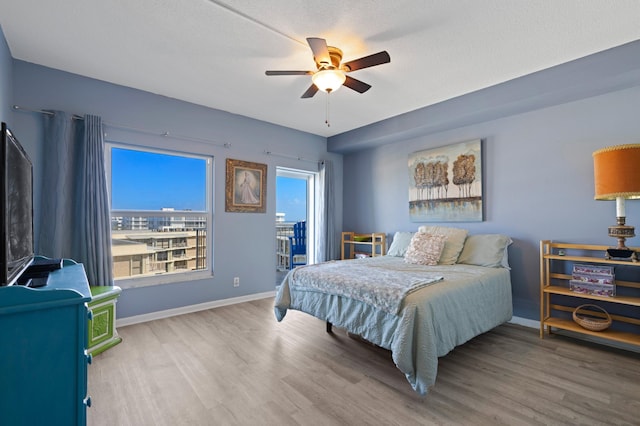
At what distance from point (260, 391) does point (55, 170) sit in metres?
Answer: 2.71

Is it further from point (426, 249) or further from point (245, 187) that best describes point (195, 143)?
point (426, 249)

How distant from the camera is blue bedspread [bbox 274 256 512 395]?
1.86 m

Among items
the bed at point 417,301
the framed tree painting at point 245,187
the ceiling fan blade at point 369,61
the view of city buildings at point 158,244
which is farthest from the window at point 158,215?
the ceiling fan blade at point 369,61

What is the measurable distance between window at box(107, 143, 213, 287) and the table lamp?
4.00 m

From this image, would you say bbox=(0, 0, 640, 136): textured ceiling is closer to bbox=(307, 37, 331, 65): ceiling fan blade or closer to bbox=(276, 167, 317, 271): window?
bbox=(307, 37, 331, 65): ceiling fan blade

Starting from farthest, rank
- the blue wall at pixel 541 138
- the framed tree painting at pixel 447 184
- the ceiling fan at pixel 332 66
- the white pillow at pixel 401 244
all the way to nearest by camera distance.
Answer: the white pillow at pixel 401 244, the framed tree painting at pixel 447 184, the blue wall at pixel 541 138, the ceiling fan at pixel 332 66

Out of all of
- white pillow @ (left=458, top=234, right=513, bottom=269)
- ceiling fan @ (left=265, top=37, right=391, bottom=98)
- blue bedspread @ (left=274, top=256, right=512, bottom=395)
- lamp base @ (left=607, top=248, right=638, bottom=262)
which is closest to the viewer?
blue bedspread @ (left=274, top=256, right=512, bottom=395)

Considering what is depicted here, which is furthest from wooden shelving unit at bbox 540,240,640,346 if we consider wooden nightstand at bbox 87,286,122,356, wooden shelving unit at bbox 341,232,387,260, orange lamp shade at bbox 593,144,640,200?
wooden nightstand at bbox 87,286,122,356

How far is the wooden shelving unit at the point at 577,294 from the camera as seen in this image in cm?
246

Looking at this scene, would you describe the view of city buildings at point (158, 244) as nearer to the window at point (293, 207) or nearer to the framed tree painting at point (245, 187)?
the framed tree painting at point (245, 187)

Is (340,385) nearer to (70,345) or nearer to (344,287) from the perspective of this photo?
(344,287)

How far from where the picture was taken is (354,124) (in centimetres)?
440

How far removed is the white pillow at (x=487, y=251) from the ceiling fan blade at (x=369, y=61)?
223 cm

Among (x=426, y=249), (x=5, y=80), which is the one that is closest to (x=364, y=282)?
(x=426, y=249)
